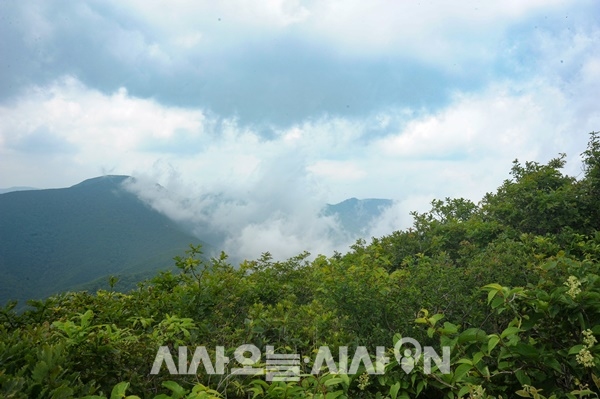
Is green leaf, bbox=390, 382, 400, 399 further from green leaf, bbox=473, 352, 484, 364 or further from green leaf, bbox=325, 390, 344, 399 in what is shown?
green leaf, bbox=473, 352, 484, 364

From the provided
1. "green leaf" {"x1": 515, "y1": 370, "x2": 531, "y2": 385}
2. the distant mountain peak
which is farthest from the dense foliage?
the distant mountain peak

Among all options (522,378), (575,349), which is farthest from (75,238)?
(575,349)

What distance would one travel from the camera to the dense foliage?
8.20ft

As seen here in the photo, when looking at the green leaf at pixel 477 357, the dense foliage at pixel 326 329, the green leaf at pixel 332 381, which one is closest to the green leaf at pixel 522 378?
the dense foliage at pixel 326 329

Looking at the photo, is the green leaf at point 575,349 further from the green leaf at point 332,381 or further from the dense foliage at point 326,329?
the green leaf at point 332,381

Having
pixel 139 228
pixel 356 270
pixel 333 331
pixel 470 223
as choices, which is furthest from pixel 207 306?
pixel 139 228

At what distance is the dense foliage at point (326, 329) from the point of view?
2.50m

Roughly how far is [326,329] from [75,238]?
475ft

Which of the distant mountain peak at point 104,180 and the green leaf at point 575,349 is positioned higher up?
the distant mountain peak at point 104,180

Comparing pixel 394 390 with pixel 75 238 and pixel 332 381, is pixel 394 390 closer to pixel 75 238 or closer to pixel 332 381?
pixel 332 381

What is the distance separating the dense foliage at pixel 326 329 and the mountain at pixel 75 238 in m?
100

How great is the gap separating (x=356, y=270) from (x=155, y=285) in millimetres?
2167

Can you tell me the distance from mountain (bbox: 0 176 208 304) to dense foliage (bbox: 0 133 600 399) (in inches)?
3943

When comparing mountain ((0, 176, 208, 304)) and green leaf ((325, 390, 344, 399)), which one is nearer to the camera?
green leaf ((325, 390, 344, 399))
